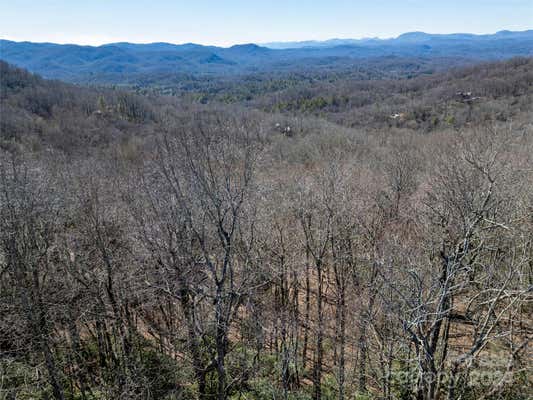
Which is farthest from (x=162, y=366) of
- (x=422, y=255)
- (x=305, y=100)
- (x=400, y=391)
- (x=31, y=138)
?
(x=305, y=100)

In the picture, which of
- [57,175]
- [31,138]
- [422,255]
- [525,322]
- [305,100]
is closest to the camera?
[422,255]

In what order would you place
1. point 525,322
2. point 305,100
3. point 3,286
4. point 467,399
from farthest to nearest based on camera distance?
1. point 305,100
2. point 525,322
3. point 467,399
4. point 3,286

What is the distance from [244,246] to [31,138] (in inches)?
1654

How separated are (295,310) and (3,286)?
9.49 meters

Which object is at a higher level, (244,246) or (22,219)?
(22,219)

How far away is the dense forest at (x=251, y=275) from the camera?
8.78 m

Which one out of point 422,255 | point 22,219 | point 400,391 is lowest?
point 400,391

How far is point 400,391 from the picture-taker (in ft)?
40.4

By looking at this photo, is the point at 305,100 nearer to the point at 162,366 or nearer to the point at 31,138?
the point at 31,138

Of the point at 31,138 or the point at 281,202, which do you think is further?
the point at 31,138

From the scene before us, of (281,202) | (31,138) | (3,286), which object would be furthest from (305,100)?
(3,286)

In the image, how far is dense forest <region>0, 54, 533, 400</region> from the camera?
878 centimetres

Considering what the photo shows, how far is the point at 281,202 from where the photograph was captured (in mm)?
16000

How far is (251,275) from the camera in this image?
9.84m
